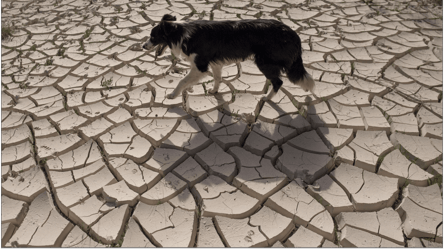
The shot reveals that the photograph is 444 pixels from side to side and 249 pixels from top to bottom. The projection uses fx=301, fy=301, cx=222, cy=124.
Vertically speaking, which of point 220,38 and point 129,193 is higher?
point 220,38

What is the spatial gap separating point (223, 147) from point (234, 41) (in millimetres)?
978

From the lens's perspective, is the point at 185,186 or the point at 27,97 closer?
the point at 185,186

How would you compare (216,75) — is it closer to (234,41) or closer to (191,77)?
(191,77)

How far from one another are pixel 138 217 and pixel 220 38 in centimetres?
169

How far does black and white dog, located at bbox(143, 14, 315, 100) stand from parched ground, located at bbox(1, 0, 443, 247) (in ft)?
1.68

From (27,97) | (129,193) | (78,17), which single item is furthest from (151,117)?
(78,17)

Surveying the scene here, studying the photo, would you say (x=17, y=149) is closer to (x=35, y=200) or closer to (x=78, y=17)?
(x=35, y=200)

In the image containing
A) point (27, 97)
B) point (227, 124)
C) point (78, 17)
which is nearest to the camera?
point (227, 124)

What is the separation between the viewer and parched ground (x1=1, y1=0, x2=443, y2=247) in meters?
2.06

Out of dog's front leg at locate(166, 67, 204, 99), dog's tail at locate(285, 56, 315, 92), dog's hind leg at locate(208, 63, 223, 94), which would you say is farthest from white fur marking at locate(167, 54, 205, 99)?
dog's tail at locate(285, 56, 315, 92)

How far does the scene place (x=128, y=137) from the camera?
2.82 m

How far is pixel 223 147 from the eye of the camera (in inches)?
106

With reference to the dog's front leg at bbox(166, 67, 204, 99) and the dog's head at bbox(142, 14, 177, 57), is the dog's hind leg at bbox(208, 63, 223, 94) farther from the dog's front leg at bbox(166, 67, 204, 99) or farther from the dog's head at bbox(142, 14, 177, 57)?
the dog's head at bbox(142, 14, 177, 57)

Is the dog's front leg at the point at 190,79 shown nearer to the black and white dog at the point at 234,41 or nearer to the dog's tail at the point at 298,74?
the black and white dog at the point at 234,41
